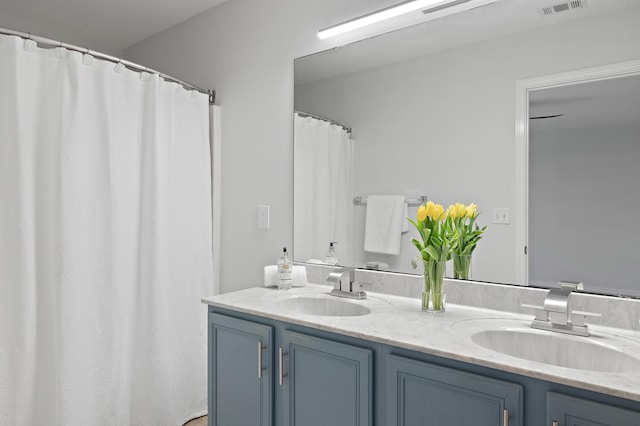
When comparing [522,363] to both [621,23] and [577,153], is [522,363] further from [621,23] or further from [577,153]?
[621,23]

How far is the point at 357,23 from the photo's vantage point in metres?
1.97

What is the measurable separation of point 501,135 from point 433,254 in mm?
546

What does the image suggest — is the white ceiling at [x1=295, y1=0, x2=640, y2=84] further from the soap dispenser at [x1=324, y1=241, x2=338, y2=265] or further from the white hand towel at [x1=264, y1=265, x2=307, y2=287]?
the white hand towel at [x1=264, y1=265, x2=307, y2=287]

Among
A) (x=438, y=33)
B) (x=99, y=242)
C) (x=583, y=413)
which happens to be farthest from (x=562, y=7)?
(x=99, y=242)

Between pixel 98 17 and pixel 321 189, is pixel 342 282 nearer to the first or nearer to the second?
pixel 321 189

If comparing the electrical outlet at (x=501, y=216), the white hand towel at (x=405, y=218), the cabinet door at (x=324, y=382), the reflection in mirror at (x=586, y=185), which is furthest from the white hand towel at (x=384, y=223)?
the cabinet door at (x=324, y=382)

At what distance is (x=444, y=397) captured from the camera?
1197 mm

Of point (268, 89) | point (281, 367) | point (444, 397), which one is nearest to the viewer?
point (444, 397)

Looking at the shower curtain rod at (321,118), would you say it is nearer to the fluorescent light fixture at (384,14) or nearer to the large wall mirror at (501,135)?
the large wall mirror at (501,135)

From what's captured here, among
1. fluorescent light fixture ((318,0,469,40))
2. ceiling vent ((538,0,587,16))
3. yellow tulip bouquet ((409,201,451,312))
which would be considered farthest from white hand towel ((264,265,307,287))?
ceiling vent ((538,0,587,16))

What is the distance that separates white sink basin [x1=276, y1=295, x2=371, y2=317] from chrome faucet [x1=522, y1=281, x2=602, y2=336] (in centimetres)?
72

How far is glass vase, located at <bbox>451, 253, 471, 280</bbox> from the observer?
1705 millimetres

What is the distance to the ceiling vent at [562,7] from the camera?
1492mm

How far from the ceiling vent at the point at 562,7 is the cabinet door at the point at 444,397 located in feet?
4.30
